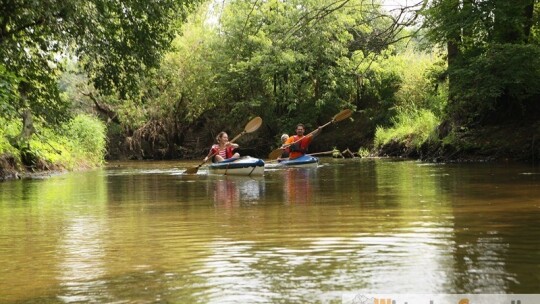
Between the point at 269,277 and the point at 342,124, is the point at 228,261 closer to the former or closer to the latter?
the point at 269,277

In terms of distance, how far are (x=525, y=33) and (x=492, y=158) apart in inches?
137

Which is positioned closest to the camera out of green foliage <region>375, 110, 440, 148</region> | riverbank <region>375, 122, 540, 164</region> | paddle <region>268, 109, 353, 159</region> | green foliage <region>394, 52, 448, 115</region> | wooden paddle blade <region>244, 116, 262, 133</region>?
riverbank <region>375, 122, 540, 164</region>

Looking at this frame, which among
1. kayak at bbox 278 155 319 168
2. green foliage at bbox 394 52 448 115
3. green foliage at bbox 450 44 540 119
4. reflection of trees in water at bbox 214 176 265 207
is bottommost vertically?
reflection of trees in water at bbox 214 176 265 207

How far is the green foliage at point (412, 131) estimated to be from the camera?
22.1 metres

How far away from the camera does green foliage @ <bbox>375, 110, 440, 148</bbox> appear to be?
22.1 meters

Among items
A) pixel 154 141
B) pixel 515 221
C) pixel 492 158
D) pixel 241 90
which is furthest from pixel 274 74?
pixel 515 221

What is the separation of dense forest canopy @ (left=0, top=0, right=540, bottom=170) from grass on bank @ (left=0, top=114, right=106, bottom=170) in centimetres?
109

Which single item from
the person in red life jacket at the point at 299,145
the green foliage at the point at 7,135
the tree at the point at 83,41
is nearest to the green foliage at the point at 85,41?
the tree at the point at 83,41

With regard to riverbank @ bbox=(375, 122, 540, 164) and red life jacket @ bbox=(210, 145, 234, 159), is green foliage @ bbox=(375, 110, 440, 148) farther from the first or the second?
red life jacket @ bbox=(210, 145, 234, 159)

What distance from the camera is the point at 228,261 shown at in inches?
175

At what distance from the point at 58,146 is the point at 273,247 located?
17.4 metres

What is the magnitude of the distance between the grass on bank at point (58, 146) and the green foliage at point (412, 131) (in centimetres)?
1146

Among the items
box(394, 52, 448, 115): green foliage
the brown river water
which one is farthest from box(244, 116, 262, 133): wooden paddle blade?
box(394, 52, 448, 115): green foliage

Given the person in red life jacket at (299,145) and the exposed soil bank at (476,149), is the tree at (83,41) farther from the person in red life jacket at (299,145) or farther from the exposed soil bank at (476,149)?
the person in red life jacket at (299,145)
